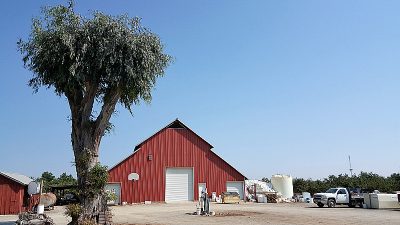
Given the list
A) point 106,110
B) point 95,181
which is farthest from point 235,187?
point 95,181

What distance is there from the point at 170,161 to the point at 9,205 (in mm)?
16590

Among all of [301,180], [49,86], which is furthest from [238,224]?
[301,180]

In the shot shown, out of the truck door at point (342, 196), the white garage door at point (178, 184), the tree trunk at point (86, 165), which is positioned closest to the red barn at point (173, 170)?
the white garage door at point (178, 184)

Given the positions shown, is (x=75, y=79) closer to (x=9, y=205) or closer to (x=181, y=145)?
(x=9, y=205)

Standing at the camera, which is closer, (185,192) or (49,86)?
(49,86)

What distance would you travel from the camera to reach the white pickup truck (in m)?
35.0

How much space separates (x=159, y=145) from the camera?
1718 inches

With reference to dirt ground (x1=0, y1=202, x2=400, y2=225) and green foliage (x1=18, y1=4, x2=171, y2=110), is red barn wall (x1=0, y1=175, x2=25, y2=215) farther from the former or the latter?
green foliage (x1=18, y1=4, x2=171, y2=110)

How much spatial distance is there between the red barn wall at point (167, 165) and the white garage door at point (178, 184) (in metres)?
0.48

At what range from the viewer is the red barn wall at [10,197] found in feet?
104

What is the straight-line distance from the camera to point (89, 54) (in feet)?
62.5

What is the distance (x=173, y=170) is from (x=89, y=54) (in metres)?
26.1

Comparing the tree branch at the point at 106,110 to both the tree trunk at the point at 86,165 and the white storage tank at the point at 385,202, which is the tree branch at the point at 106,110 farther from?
the white storage tank at the point at 385,202

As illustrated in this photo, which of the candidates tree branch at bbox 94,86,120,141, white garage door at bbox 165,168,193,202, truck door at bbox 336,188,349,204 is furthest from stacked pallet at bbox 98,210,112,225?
white garage door at bbox 165,168,193,202
